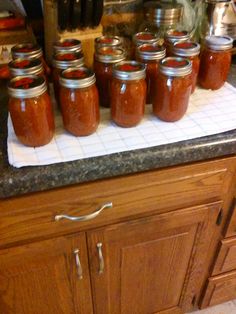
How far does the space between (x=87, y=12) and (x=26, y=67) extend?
0.92 ft

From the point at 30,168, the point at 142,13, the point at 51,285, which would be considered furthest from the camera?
the point at 142,13

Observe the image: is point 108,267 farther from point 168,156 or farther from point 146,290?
point 168,156

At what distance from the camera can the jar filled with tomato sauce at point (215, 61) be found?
787mm

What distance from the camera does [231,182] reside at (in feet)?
2.54

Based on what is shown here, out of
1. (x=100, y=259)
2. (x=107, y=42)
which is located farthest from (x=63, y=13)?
(x=100, y=259)

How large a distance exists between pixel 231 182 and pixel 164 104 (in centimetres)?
27

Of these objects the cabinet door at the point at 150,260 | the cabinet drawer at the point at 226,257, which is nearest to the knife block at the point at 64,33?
the cabinet door at the point at 150,260

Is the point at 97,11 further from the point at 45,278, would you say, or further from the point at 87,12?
the point at 45,278

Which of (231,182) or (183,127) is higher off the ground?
(183,127)

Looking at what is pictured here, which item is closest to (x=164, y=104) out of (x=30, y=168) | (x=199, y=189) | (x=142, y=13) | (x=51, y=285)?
(x=199, y=189)

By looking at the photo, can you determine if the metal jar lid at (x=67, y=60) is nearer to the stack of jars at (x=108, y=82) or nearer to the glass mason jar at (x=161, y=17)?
the stack of jars at (x=108, y=82)

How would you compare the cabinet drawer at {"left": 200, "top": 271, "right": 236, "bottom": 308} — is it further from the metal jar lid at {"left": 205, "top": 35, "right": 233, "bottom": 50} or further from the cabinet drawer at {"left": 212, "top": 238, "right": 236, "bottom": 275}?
the metal jar lid at {"left": 205, "top": 35, "right": 233, "bottom": 50}

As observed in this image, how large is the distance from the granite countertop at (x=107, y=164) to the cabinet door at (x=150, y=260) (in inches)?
7.0

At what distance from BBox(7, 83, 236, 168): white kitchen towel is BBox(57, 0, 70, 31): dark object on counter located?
27cm
